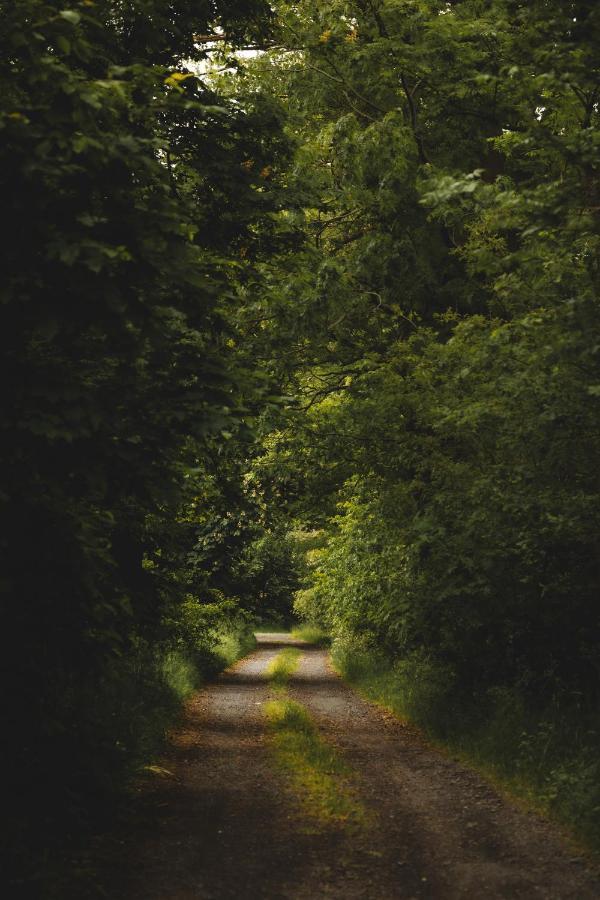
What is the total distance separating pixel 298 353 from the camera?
47.3 feet

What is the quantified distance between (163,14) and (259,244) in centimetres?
304

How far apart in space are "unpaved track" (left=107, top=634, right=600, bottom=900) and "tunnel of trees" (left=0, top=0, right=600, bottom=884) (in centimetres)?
64

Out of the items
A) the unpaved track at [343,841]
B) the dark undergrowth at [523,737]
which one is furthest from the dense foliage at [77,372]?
the dark undergrowth at [523,737]

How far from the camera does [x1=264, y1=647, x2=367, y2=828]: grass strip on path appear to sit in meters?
8.04

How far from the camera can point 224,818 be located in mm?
7855

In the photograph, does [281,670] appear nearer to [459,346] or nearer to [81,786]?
[459,346]

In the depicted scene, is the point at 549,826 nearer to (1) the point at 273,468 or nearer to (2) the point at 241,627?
(1) the point at 273,468

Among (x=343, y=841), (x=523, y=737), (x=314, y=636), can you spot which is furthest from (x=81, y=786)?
(x=314, y=636)

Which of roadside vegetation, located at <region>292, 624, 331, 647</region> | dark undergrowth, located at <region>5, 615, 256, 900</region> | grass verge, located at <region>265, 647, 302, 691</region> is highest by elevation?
dark undergrowth, located at <region>5, 615, 256, 900</region>

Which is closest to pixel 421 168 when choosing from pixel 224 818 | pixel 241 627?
pixel 224 818

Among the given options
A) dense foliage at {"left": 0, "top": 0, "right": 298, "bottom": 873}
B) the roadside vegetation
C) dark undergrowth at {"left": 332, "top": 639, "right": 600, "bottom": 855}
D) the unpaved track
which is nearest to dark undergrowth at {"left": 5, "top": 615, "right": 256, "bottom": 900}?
dense foliage at {"left": 0, "top": 0, "right": 298, "bottom": 873}

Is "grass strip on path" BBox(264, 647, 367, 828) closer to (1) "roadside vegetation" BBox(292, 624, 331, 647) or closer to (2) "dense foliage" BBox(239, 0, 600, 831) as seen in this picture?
(2) "dense foliage" BBox(239, 0, 600, 831)

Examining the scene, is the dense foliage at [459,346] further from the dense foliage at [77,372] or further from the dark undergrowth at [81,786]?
the dark undergrowth at [81,786]

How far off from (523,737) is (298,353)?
7.49 meters
